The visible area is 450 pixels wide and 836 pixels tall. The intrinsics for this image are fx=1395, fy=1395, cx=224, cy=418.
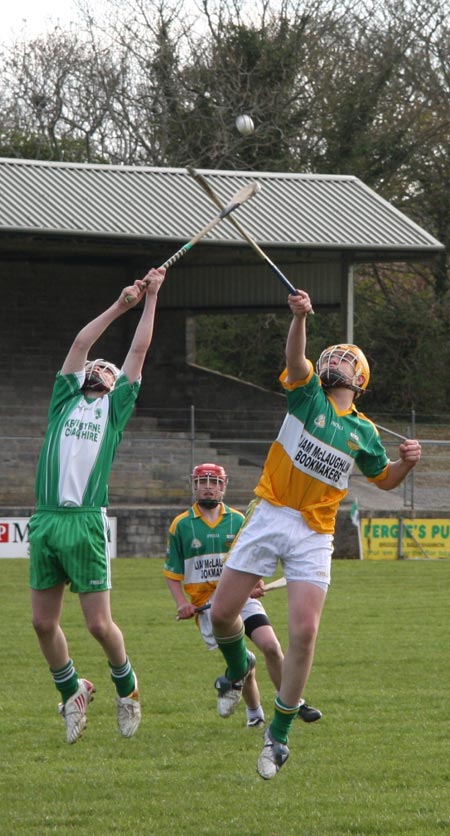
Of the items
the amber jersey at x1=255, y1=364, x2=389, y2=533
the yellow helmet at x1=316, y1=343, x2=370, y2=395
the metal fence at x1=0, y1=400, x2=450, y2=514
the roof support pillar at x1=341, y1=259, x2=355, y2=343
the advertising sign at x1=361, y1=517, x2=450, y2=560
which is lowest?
the advertising sign at x1=361, y1=517, x2=450, y2=560

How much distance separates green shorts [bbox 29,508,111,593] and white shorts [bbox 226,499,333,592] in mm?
837

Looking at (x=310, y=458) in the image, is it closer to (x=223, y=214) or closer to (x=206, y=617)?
(x=223, y=214)

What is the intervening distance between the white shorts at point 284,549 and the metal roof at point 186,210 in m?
21.0

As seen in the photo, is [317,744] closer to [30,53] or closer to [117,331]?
[117,331]

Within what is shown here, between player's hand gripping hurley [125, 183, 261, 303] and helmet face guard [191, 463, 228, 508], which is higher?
player's hand gripping hurley [125, 183, 261, 303]

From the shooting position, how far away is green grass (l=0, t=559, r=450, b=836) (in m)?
7.14

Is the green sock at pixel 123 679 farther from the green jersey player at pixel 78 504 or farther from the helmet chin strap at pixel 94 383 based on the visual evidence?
the helmet chin strap at pixel 94 383

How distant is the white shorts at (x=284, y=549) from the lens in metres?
7.43

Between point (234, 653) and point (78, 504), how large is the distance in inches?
51.2

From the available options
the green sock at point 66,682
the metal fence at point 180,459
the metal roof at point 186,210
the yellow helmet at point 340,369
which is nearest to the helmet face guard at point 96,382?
the yellow helmet at point 340,369

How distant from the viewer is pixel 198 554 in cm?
979

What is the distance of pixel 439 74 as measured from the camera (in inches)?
1702

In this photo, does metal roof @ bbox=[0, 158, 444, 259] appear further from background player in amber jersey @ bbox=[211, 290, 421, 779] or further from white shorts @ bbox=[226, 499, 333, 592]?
white shorts @ bbox=[226, 499, 333, 592]

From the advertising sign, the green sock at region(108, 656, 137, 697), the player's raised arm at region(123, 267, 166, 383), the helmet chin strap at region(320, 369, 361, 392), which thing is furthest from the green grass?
the advertising sign
